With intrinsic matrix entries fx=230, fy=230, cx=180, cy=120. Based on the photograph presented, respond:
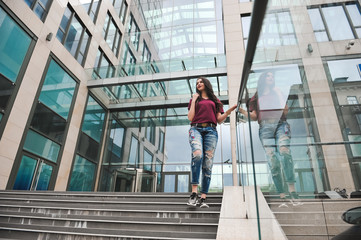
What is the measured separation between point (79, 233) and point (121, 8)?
48.3ft

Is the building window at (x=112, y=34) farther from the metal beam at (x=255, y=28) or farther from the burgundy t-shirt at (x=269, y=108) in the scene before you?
the burgundy t-shirt at (x=269, y=108)

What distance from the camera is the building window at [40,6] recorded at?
301 inches

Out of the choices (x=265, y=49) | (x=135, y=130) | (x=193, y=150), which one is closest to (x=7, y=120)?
(x=135, y=130)

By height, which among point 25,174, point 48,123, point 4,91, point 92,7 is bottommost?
point 25,174

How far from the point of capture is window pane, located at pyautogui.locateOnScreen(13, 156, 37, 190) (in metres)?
6.75

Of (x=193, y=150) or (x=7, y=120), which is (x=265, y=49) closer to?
(x=193, y=150)

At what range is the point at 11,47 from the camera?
267 inches

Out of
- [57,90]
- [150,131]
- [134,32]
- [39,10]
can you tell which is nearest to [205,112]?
[57,90]

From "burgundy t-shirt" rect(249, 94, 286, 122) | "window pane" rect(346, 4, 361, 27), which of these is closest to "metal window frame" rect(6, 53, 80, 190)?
"burgundy t-shirt" rect(249, 94, 286, 122)

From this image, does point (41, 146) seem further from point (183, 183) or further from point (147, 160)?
point (183, 183)

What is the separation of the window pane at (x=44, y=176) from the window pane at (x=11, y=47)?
2964 millimetres

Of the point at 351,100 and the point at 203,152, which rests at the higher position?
the point at 203,152

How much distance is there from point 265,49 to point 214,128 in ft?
5.72

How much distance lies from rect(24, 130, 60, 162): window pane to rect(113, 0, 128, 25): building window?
9312 millimetres
